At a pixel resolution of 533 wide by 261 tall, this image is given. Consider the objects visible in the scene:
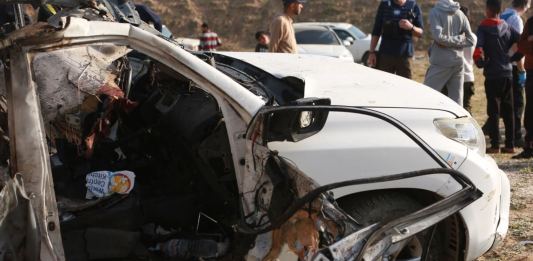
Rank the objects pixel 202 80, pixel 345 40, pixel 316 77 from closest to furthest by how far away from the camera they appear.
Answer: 1. pixel 202 80
2. pixel 316 77
3. pixel 345 40

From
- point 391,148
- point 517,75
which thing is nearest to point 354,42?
point 517,75

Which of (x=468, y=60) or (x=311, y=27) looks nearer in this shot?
(x=468, y=60)

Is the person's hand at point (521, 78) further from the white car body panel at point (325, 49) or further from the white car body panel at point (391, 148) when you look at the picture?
the white car body panel at point (325, 49)

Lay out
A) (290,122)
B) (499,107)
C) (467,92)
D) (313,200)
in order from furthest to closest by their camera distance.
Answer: (467,92), (499,107), (290,122), (313,200)

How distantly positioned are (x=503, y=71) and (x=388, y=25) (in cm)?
132

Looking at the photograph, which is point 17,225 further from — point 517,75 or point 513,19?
point 513,19

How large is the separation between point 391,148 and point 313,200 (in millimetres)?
658

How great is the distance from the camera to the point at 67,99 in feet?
9.50

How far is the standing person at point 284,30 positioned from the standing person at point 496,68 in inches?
79.0

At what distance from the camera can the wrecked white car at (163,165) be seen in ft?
8.88

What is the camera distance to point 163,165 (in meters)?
3.64

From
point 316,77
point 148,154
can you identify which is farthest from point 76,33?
point 316,77

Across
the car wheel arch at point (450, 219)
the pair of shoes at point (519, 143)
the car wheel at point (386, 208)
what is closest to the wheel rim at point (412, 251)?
the car wheel at point (386, 208)

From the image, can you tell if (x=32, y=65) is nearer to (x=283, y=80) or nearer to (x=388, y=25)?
(x=283, y=80)
